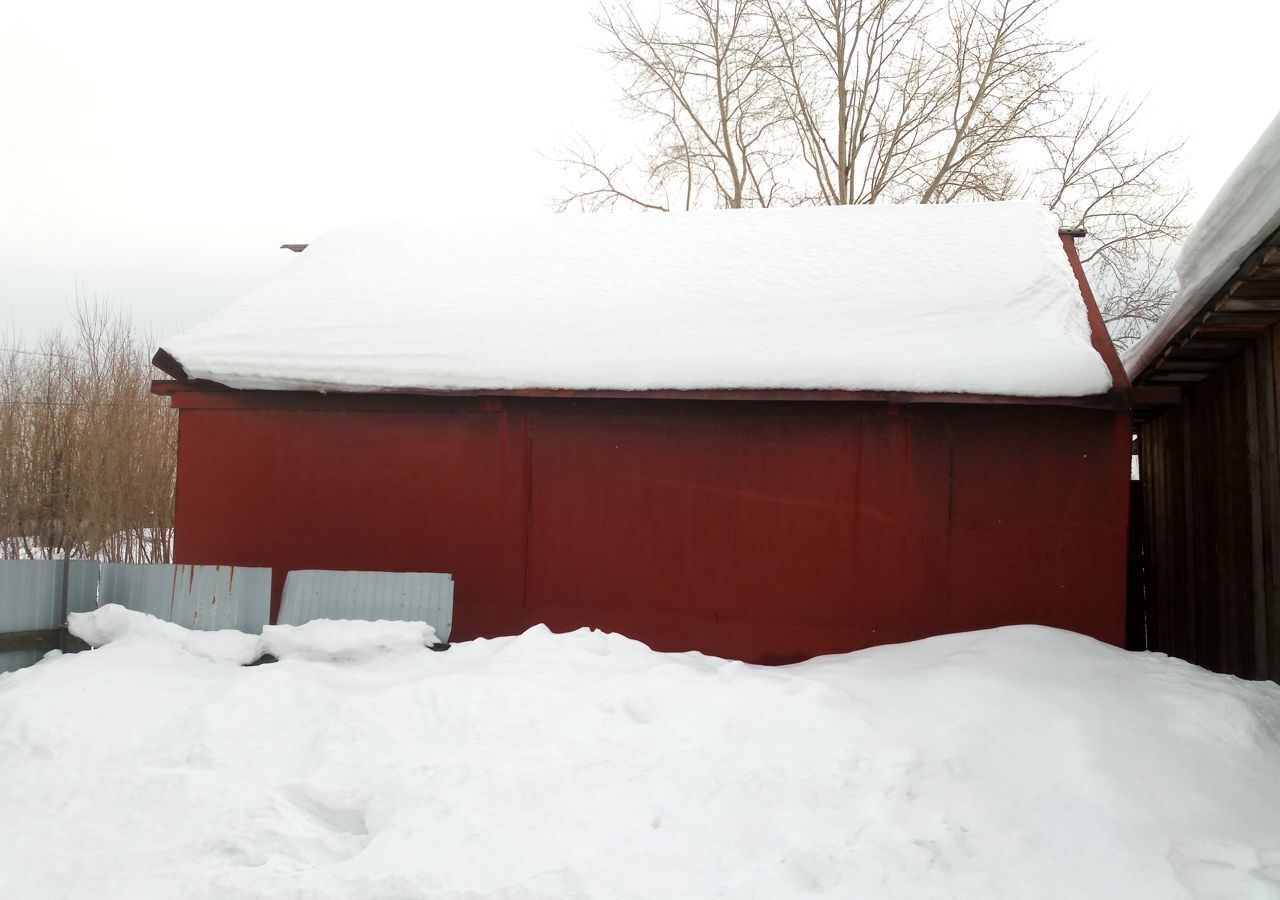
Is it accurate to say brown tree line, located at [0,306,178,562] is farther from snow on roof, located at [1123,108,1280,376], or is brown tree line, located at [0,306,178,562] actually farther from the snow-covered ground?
snow on roof, located at [1123,108,1280,376]

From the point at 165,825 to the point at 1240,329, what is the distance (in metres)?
5.79

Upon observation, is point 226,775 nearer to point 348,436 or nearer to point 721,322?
point 348,436

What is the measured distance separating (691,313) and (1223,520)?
13.2 ft

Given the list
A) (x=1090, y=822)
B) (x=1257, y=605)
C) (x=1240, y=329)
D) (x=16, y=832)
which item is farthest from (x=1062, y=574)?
(x=16, y=832)

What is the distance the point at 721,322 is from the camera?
24.5 ft

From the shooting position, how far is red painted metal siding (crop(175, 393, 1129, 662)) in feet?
21.0

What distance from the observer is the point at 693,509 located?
22.5ft

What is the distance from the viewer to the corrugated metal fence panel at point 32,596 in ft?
A: 17.9

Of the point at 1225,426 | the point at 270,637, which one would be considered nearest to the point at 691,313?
the point at 1225,426

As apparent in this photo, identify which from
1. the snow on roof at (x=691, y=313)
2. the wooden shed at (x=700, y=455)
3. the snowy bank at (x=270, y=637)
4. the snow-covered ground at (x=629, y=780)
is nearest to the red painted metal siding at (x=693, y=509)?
the wooden shed at (x=700, y=455)

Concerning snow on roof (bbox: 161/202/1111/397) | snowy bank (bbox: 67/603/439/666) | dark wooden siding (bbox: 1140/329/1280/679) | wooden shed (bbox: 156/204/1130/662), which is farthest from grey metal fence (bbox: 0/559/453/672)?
dark wooden siding (bbox: 1140/329/1280/679)

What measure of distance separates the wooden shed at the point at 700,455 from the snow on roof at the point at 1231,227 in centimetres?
134

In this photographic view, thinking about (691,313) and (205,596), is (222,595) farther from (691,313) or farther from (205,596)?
(691,313)

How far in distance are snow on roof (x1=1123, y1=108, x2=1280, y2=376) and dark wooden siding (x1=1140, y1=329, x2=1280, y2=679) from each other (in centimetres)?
73
